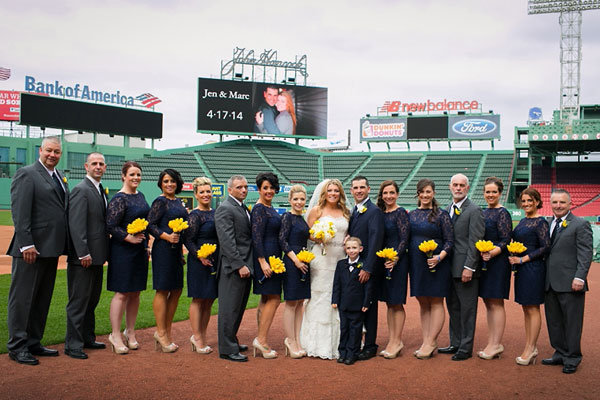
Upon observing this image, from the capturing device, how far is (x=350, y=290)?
585 centimetres

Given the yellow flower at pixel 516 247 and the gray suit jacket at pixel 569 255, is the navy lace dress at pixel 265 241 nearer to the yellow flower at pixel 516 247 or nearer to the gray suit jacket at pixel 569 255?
the yellow flower at pixel 516 247

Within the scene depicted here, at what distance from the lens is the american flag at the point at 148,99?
170ft

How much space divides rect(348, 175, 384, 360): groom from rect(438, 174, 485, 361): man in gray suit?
2.96 feet

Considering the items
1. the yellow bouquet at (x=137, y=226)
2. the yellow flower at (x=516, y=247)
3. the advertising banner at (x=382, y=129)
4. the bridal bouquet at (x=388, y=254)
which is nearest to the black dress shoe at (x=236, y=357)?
the yellow bouquet at (x=137, y=226)

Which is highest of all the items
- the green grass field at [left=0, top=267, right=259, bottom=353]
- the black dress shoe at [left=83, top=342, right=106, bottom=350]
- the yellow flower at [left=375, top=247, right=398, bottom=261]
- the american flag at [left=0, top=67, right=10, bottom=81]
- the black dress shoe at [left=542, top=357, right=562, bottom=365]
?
the american flag at [left=0, top=67, right=10, bottom=81]

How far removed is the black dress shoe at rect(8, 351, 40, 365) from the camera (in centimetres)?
540

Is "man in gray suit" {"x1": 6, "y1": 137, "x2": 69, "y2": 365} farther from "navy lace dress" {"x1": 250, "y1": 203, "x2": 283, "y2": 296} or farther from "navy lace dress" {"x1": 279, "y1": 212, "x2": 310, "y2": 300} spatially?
"navy lace dress" {"x1": 279, "y1": 212, "x2": 310, "y2": 300}

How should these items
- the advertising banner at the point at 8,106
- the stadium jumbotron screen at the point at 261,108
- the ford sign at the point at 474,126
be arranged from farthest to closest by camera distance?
the advertising banner at the point at 8,106 < the ford sign at the point at 474,126 < the stadium jumbotron screen at the point at 261,108

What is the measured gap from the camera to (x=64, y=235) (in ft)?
18.8

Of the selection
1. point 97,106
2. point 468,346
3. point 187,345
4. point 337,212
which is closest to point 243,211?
point 337,212

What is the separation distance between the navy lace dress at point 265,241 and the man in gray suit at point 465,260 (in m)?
2.05

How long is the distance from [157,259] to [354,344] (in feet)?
7.98

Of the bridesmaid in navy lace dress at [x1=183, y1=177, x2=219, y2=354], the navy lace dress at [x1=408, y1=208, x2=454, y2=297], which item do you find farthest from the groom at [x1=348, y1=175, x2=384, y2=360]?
the bridesmaid in navy lace dress at [x1=183, y1=177, x2=219, y2=354]

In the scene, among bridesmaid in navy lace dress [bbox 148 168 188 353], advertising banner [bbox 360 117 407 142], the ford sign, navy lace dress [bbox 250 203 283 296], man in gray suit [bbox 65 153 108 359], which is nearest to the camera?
man in gray suit [bbox 65 153 108 359]
